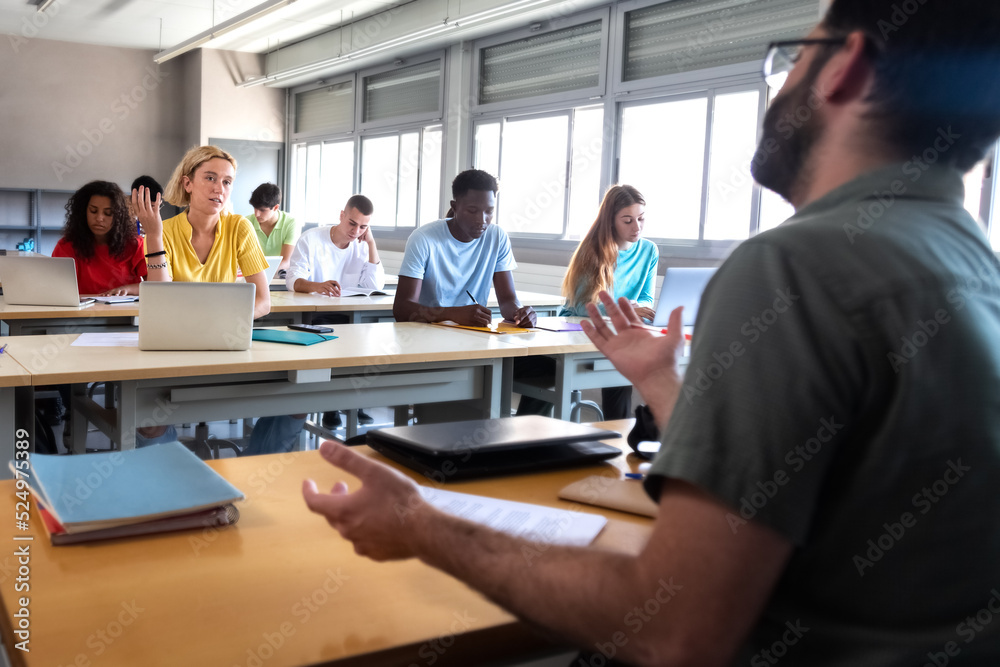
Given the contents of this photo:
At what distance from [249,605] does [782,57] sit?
0.81 meters

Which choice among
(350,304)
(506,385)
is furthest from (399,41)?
(506,385)

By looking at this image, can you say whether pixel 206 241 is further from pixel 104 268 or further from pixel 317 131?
pixel 317 131

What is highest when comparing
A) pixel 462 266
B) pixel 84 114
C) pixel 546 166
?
pixel 84 114

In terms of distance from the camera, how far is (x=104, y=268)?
4199mm

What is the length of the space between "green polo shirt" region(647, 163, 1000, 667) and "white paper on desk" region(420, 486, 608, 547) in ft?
1.31

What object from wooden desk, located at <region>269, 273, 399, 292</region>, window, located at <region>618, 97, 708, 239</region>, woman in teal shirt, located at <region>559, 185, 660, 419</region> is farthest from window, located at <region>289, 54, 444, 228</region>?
woman in teal shirt, located at <region>559, 185, 660, 419</region>

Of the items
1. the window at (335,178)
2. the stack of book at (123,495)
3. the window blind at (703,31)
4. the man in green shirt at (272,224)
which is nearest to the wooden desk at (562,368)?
the stack of book at (123,495)

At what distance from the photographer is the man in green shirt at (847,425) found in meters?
0.61

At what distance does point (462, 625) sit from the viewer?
34.4 inches

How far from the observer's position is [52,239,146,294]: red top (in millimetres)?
4152

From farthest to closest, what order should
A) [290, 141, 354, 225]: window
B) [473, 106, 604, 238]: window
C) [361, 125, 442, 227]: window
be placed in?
[290, 141, 354, 225]: window, [361, 125, 442, 227]: window, [473, 106, 604, 238]: window

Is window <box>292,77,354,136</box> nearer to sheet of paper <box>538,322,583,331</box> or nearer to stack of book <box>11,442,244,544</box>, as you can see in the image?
sheet of paper <box>538,322,583,331</box>

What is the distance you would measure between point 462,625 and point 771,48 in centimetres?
70

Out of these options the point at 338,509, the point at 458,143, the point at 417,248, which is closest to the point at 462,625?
the point at 338,509
